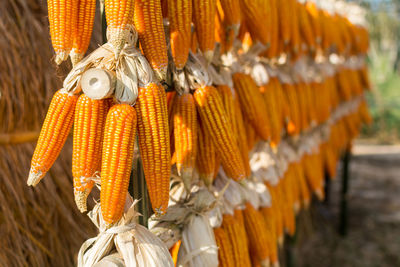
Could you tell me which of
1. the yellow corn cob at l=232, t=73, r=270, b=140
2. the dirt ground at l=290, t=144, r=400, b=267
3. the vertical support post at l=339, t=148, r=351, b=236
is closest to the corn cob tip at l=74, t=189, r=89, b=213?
the yellow corn cob at l=232, t=73, r=270, b=140

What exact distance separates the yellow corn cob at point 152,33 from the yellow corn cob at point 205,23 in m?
0.24

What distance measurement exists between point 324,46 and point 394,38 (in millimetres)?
18794

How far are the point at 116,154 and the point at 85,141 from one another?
0.11 meters

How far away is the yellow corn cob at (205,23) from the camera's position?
1.51 meters

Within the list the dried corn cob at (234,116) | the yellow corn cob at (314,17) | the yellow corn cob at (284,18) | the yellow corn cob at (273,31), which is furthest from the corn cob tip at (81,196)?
the yellow corn cob at (314,17)

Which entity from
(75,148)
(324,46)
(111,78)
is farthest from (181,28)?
(324,46)

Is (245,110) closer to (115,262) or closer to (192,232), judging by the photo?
(192,232)

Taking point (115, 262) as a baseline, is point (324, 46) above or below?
above

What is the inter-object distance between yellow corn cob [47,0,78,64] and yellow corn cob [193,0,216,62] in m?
0.48

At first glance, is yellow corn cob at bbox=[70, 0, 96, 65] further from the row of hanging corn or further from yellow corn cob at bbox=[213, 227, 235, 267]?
yellow corn cob at bbox=[213, 227, 235, 267]

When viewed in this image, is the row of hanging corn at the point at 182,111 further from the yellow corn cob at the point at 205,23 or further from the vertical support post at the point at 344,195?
the vertical support post at the point at 344,195

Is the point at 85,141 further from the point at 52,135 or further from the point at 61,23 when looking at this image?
the point at 61,23

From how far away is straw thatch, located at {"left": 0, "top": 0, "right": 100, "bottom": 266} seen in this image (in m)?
2.10

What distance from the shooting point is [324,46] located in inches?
159
